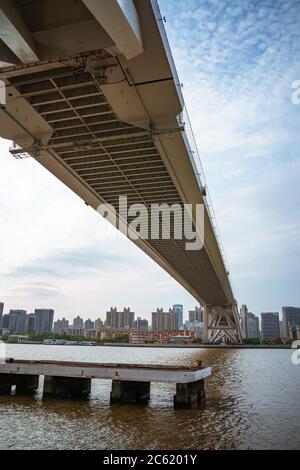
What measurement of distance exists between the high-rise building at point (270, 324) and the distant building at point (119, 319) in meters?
58.5

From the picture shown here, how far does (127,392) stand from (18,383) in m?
4.87

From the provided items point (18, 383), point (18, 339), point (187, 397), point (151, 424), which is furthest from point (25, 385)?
point (18, 339)

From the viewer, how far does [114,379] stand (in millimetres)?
13883

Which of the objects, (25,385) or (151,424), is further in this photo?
(25,385)

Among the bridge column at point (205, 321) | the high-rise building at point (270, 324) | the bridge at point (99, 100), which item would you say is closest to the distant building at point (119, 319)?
the high-rise building at point (270, 324)

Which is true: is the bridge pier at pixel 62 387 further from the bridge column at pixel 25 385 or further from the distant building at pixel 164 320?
the distant building at pixel 164 320

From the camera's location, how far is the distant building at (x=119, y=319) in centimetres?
18800

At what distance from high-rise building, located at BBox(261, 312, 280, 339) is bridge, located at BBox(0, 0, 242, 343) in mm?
163623

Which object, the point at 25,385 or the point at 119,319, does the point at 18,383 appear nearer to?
the point at 25,385

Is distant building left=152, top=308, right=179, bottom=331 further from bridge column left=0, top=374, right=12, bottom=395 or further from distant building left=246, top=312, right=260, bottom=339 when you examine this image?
bridge column left=0, top=374, right=12, bottom=395

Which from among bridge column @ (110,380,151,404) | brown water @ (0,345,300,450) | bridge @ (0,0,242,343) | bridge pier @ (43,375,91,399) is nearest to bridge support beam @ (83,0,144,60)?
bridge @ (0,0,242,343)

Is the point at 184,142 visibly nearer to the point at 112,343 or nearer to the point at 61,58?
the point at 61,58

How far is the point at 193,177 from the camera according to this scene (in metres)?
21.2

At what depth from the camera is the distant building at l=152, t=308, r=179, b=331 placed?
188413 mm
